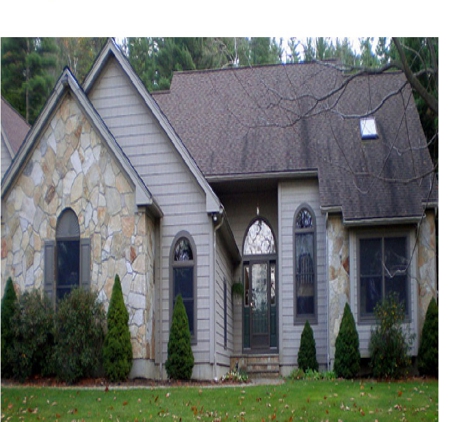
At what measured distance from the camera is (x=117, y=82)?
9.34m

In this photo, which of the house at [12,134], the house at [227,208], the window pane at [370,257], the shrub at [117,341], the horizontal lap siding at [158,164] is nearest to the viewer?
the shrub at [117,341]

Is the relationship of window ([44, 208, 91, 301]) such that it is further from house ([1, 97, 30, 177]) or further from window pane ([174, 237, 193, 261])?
window pane ([174, 237, 193, 261])

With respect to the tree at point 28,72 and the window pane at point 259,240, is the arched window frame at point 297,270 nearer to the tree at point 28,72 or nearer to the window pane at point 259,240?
the window pane at point 259,240

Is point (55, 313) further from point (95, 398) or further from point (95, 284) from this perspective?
point (95, 398)

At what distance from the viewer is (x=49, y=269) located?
8531mm

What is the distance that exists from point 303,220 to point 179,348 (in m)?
2.58

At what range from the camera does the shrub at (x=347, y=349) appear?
9.16 meters

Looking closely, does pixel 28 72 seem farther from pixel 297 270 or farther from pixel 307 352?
pixel 307 352

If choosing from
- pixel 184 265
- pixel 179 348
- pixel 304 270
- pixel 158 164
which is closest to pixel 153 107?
pixel 158 164

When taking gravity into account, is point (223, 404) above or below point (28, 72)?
below

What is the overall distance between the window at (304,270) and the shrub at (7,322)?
3.61 meters

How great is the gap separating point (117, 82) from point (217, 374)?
3.87 m

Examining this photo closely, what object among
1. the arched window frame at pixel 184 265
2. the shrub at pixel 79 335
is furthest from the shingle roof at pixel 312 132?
the shrub at pixel 79 335
